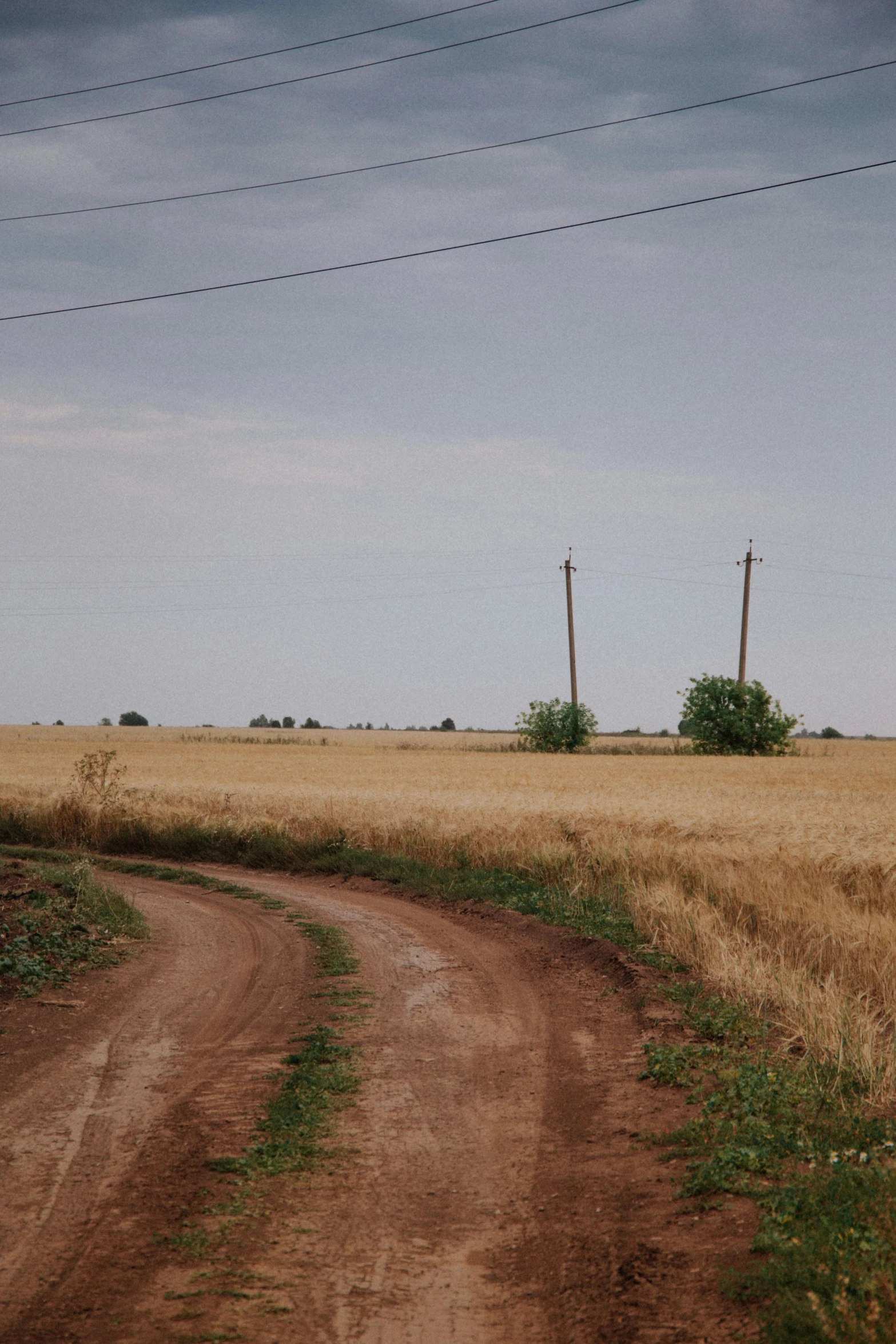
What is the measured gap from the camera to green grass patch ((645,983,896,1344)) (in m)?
3.76

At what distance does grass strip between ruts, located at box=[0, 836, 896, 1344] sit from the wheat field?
0.41m

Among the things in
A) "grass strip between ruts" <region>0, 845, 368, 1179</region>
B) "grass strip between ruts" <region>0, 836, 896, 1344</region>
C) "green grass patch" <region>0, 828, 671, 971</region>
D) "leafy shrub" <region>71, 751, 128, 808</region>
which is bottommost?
"green grass patch" <region>0, 828, 671, 971</region>

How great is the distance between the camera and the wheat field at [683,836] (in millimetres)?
9133

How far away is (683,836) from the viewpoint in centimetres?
1933

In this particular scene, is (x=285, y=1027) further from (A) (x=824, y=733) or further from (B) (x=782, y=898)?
(A) (x=824, y=733)

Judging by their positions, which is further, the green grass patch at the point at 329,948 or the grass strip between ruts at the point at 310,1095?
the green grass patch at the point at 329,948

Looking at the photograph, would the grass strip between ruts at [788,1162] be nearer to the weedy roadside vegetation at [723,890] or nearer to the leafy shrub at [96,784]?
the weedy roadside vegetation at [723,890]

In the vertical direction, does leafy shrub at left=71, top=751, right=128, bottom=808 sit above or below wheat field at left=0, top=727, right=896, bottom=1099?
above

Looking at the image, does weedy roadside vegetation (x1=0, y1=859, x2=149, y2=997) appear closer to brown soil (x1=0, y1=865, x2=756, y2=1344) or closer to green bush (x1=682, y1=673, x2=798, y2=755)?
brown soil (x1=0, y1=865, x2=756, y2=1344)

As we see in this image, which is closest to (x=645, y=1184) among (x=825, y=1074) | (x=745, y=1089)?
(x=745, y=1089)

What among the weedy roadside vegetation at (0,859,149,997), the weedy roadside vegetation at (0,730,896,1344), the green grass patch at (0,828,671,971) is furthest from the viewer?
the green grass patch at (0,828,671,971)

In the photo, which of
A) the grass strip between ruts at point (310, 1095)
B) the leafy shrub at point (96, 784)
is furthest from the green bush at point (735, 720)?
the grass strip between ruts at point (310, 1095)

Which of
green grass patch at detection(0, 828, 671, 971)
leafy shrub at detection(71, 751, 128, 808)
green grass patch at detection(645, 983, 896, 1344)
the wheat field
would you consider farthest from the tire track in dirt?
leafy shrub at detection(71, 751, 128, 808)

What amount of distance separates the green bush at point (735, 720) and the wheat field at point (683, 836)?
60.4 feet
